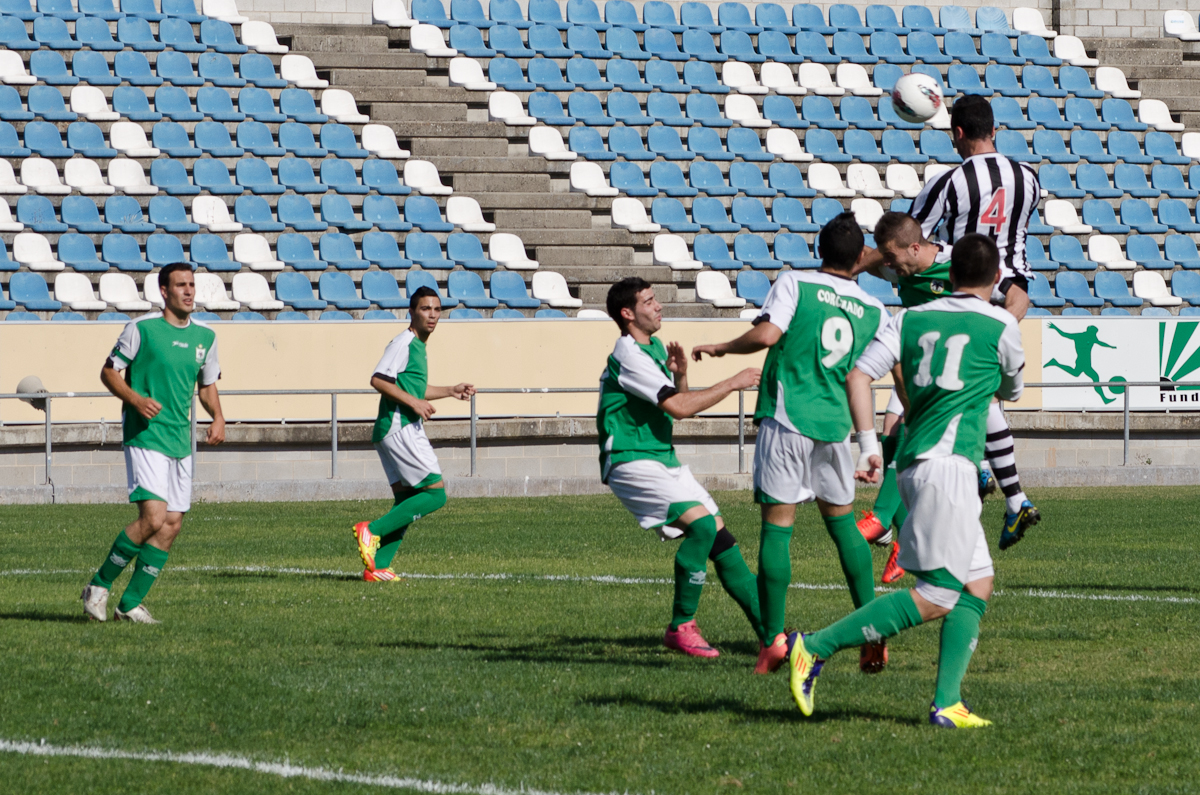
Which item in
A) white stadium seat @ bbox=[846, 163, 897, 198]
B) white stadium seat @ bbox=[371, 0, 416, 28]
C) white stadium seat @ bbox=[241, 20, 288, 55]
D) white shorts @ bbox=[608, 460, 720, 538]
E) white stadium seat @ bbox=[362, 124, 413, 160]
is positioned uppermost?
white stadium seat @ bbox=[371, 0, 416, 28]

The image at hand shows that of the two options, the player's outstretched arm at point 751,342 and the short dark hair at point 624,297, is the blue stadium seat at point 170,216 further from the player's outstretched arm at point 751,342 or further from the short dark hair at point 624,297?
the player's outstretched arm at point 751,342

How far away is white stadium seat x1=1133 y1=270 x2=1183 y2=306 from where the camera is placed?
79.2 feet

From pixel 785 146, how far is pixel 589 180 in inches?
142

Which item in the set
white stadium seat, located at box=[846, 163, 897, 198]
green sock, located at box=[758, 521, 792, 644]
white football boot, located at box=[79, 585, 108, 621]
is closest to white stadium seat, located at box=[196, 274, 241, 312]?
white stadium seat, located at box=[846, 163, 897, 198]

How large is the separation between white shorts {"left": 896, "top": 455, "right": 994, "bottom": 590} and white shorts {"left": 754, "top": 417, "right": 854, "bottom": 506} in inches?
46.1

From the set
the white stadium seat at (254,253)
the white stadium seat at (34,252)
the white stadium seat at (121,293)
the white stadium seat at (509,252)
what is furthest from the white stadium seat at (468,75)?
the white stadium seat at (34,252)

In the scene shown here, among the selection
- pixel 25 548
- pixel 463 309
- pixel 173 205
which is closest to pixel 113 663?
pixel 25 548

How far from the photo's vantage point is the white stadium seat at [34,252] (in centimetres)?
→ 2027

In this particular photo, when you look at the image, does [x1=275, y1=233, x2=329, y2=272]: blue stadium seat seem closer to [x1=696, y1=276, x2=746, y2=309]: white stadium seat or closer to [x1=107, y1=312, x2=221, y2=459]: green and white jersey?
[x1=696, y1=276, x2=746, y2=309]: white stadium seat

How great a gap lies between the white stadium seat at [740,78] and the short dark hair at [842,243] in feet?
65.7

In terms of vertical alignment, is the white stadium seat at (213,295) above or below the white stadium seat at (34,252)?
below

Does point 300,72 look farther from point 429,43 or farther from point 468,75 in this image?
point 468,75

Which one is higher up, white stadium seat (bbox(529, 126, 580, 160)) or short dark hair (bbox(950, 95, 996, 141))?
white stadium seat (bbox(529, 126, 580, 160))

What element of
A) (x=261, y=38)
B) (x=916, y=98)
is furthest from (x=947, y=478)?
(x=261, y=38)
